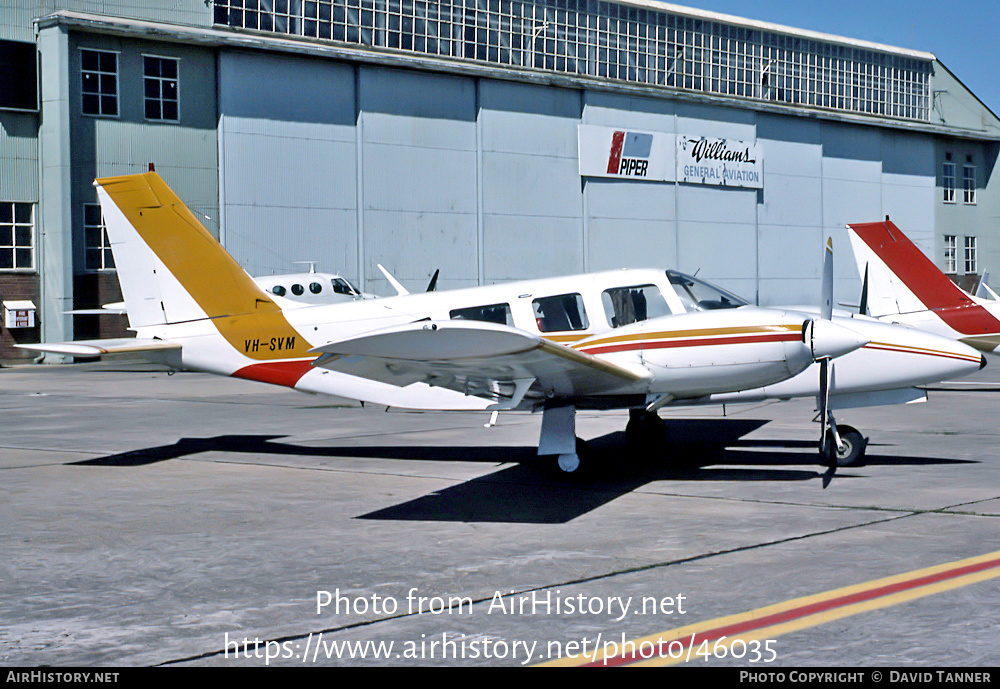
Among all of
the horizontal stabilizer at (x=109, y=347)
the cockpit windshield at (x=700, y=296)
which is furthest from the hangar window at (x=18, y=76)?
the cockpit windshield at (x=700, y=296)

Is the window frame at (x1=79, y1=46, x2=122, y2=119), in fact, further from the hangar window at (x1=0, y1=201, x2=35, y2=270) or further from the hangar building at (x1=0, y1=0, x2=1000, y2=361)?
the hangar window at (x1=0, y1=201, x2=35, y2=270)

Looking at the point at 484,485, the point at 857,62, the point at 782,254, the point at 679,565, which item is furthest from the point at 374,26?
the point at 679,565

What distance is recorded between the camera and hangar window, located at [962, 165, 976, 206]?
58.4 metres

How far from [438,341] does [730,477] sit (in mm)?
3959

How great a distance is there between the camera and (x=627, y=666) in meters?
4.80

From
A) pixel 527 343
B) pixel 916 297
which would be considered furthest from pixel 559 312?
pixel 916 297

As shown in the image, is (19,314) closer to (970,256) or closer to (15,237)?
(15,237)

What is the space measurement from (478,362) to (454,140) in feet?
105

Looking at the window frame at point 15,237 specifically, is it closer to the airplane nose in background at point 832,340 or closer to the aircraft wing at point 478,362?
the aircraft wing at point 478,362

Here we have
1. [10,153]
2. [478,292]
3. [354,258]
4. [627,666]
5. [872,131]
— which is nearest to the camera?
[627,666]

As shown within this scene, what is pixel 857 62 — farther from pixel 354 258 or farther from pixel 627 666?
pixel 627 666

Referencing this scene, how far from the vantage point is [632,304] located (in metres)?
10.9

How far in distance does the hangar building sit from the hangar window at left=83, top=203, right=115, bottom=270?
0.07 m

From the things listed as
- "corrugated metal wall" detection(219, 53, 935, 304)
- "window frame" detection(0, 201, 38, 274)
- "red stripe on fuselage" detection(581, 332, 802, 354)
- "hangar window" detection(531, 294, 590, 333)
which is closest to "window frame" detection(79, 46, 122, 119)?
"corrugated metal wall" detection(219, 53, 935, 304)
